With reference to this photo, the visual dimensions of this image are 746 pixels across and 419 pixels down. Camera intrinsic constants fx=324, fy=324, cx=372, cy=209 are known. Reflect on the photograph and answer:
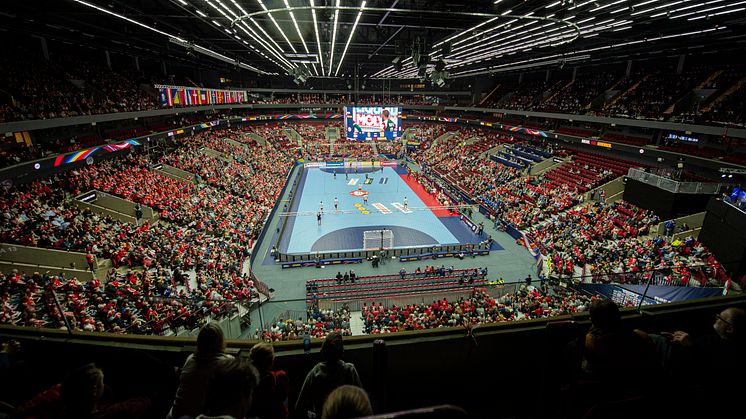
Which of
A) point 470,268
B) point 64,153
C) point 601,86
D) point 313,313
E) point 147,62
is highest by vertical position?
point 147,62

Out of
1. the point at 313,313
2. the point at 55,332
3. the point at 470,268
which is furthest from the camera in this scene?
the point at 470,268

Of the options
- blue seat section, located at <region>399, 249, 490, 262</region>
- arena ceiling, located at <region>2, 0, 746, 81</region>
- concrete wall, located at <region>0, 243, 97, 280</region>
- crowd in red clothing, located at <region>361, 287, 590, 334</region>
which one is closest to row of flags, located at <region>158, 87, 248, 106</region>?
arena ceiling, located at <region>2, 0, 746, 81</region>

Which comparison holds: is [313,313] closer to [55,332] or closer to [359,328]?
[359,328]

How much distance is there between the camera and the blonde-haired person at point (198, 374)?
225 cm

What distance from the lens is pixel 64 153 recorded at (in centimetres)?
1781

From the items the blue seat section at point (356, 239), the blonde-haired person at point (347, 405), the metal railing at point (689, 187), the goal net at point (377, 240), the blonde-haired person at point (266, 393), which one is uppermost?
the blonde-haired person at point (347, 405)

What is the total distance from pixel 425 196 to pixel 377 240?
13.7 meters

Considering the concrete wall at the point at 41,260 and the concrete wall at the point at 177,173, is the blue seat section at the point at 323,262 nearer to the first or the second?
the concrete wall at the point at 41,260

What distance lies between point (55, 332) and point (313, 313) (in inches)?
337

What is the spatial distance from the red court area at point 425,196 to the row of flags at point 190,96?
71.1 feet

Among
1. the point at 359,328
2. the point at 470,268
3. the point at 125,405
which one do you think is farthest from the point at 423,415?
the point at 470,268

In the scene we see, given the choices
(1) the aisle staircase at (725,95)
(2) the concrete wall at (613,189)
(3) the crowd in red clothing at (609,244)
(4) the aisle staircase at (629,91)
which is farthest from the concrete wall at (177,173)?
(1) the aisle staircase at (725,95)

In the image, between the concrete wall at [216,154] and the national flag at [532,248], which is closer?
the national flag at [532,248]

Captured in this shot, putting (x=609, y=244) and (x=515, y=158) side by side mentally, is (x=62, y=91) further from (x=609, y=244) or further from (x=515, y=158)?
(x=515, y=158)
